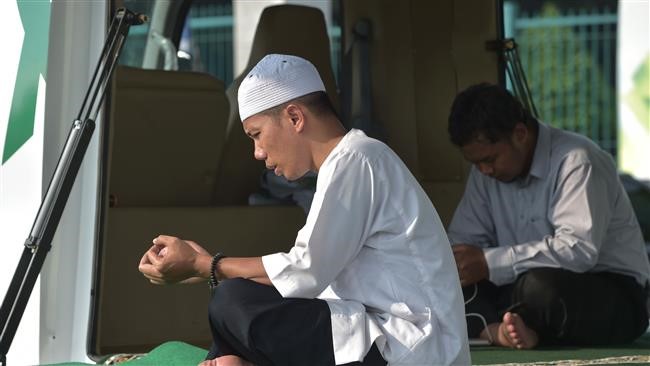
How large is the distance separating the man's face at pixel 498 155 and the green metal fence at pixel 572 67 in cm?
1025

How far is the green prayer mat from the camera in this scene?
420 cm

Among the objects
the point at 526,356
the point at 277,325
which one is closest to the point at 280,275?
the point at 277,325

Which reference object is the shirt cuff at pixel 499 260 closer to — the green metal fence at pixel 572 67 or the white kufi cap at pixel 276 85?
the white kufi cap at pixel 276 85

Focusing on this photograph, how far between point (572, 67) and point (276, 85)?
1233cm

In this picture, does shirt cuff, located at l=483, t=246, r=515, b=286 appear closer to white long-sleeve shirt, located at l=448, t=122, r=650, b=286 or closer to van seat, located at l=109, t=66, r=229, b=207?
white long-sleeve shirt, located at l=448, t=122, r=650, b=286

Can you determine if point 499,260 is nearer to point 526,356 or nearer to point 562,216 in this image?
point 562,216

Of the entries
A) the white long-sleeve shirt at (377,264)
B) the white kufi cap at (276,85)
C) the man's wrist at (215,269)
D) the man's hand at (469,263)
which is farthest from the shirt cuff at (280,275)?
the man's hand at (469,263)

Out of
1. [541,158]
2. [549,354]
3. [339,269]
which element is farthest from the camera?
[541,158]

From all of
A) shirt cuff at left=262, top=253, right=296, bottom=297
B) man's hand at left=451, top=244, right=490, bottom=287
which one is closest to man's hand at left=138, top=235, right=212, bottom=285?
shirt cuff at left=262, top=253, right=296, bottom=297

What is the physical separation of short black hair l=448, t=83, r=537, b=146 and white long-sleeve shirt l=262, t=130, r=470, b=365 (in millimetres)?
1567

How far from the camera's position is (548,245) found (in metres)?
4.81

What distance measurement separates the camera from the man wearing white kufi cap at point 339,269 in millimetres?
3184

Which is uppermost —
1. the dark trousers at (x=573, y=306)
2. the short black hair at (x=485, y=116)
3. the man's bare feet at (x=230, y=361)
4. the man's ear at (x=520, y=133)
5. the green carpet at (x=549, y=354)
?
the short black hair at (x=485, y=116)

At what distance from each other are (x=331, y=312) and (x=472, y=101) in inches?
71.7
